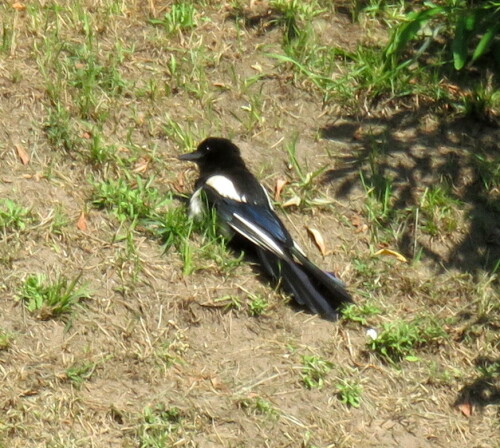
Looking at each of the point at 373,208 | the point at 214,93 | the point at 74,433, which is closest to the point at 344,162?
the point at 373,208

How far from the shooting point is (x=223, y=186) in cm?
640

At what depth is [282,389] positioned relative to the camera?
5.52 metres

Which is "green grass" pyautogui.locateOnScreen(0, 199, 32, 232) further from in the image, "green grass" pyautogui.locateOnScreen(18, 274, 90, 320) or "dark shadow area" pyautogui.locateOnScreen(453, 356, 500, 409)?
"dark shadow area" pyautogui.locateOnScreen(453, 356, 500, 409)

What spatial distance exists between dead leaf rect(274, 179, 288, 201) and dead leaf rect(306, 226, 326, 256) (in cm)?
28

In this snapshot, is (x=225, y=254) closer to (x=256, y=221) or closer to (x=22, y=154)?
(x=256, y=221)

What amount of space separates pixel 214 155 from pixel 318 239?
77 centimetres

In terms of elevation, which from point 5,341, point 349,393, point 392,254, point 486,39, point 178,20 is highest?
point 486,39

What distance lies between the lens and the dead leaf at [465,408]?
5.71 metres

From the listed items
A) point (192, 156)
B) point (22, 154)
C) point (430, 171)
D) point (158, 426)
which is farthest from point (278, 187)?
point (158, 426)

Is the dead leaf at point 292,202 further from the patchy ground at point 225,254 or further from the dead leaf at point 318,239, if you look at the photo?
the dead leaf at point 318,239

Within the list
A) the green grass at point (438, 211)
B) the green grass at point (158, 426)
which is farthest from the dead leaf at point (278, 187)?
the green grass at point (158, 426)

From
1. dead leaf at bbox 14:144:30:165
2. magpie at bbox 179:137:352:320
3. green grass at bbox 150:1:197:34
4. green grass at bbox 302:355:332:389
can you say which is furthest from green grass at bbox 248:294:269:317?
green grass at bbox 150:1:197:34

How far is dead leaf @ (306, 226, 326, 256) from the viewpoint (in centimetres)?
633

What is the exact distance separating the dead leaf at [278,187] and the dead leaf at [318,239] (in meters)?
0.28
